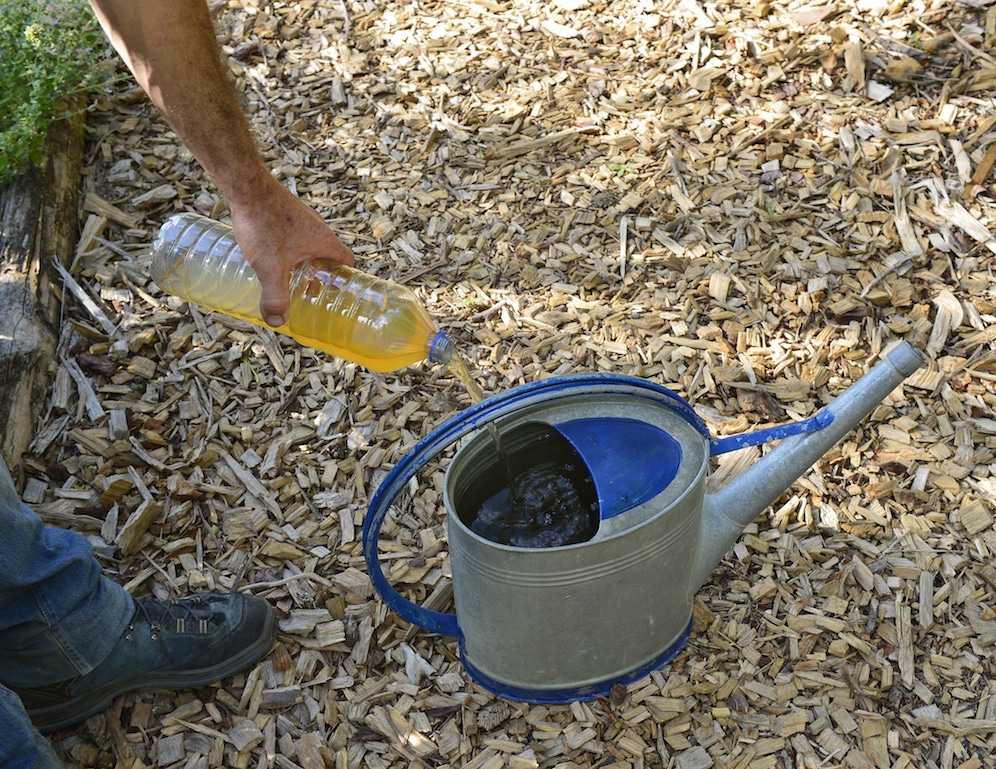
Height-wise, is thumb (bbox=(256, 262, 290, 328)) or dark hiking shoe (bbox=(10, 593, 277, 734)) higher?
thumb (bbox=(256, 262, 290, 328))

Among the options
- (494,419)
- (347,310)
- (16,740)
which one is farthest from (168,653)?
(494,419)

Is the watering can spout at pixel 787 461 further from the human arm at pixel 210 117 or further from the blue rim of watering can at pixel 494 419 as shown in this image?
the human arm at pixel 210 117

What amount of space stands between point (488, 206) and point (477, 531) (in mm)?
1636

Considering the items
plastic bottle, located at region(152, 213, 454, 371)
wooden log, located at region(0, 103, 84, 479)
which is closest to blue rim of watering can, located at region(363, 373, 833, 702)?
plastic bottle, located at region(152, 213, 454, 371)

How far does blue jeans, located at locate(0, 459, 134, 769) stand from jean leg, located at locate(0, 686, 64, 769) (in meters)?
0.05

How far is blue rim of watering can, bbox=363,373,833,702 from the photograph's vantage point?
5.94 feet

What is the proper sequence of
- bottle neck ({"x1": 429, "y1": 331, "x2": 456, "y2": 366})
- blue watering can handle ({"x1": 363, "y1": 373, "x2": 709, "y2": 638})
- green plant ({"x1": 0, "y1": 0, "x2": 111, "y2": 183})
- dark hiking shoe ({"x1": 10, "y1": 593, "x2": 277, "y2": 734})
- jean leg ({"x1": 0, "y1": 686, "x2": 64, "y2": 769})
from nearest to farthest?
1. jean leg ({"x1": 0, "y1": 686, "x2": 64, "y2": 769})
2. blue watering can handle ({"x1": 363, "y1": 373, "x2": 709, "y2": 638})
3. bottle neck ({"x1": 429, "y1": 331, "x2": 456, "y2": 366})
4. dark hiking shoe ({"x1": 10, "y1": 593, "x2": 277, "y2": 734})
5. green plant ({"x1": 0, "y1": 0, "x2": 111, "y2": 183})

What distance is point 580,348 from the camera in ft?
9.70

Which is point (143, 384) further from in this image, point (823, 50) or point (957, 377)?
point (823, 50)

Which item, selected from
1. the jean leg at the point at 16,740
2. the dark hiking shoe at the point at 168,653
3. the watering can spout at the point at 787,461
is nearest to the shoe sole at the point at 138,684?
the dark hiking shoe at the point at 168,653

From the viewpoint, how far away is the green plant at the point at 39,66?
3141 mm

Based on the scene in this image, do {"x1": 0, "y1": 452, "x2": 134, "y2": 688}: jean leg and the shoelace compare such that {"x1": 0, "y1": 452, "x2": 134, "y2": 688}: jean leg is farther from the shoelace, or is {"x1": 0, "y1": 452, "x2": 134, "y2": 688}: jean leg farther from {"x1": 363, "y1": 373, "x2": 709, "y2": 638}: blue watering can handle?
{"x1": 363, "y1": 373, "x2": 709, "y2": 638}: blue watering can handle

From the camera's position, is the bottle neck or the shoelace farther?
the shoelace

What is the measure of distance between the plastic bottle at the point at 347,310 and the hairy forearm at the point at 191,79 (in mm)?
363
